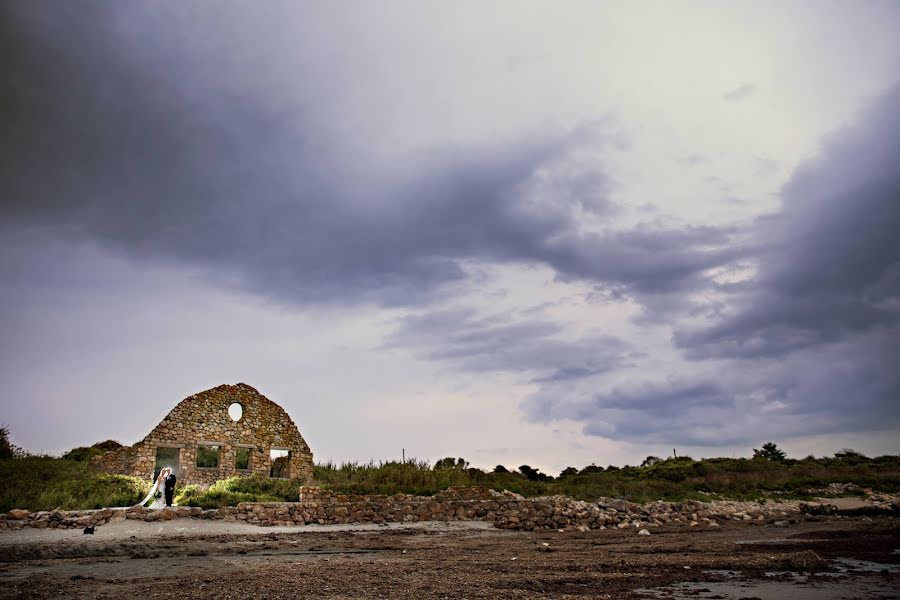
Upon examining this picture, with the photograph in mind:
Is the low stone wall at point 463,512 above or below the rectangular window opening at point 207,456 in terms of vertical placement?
below

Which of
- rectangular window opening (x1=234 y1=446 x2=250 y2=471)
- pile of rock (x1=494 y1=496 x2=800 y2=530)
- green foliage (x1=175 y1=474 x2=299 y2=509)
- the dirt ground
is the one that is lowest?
pile of rock (x1=494 y1=496 x2=800 y2=530)

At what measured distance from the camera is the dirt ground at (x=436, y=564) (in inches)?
317

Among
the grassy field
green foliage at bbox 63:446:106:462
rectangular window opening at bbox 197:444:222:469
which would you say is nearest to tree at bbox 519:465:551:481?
the grassy field

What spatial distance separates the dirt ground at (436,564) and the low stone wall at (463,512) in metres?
1.34

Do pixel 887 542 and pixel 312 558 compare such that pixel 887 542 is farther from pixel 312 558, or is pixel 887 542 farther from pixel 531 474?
pixel 531 474

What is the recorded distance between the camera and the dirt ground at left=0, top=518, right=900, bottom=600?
805 cm

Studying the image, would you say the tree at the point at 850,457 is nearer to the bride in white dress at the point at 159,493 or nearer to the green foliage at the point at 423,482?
the green foliage at the point at 423,482

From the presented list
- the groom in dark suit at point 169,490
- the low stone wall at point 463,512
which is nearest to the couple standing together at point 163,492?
the groom in dark suit at point 169,490

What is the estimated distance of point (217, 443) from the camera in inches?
1167

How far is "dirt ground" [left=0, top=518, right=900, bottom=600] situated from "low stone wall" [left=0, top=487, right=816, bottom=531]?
1.34 meters

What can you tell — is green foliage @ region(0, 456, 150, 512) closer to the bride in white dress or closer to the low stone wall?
the bride in white dress

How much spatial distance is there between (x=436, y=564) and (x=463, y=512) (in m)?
11.8

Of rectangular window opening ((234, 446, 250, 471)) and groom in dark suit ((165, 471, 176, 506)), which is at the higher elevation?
rectangular window opening ((234, 446, 250, 471))

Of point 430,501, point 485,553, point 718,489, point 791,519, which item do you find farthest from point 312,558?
point 718,489
